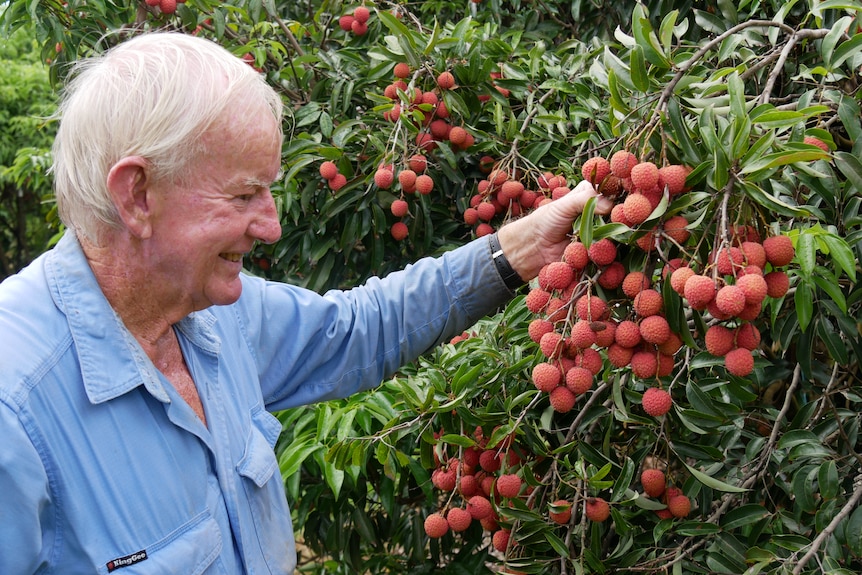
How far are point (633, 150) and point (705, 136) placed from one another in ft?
0.54

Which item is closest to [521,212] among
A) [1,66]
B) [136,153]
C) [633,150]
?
[633,150]

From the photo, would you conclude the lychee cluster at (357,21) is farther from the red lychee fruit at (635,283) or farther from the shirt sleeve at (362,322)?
the red lychee fruit at (635,283)

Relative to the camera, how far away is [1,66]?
8.43 meters

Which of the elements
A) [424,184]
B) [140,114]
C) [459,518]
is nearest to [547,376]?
[459,518]

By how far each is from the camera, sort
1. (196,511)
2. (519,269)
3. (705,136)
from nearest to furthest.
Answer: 1. (705,136)
2. (196,511)
3. (519,269)

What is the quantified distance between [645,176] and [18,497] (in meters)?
0.91

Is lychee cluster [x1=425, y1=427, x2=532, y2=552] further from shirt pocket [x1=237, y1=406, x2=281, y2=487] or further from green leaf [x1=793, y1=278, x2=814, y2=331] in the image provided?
green leaf [x1=793, y1=278, x2=814, y2=331]

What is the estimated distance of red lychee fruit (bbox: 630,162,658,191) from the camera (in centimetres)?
127

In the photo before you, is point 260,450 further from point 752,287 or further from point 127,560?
point 752,287

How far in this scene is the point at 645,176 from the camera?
50.2 inches

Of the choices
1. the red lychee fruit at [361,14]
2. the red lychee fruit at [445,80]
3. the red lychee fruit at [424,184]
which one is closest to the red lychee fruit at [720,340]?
the red lychee fruit at [424,184]

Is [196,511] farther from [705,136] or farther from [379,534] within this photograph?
[379,534]

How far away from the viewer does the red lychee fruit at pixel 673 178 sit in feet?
4.22

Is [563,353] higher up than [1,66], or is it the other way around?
[563,353]
